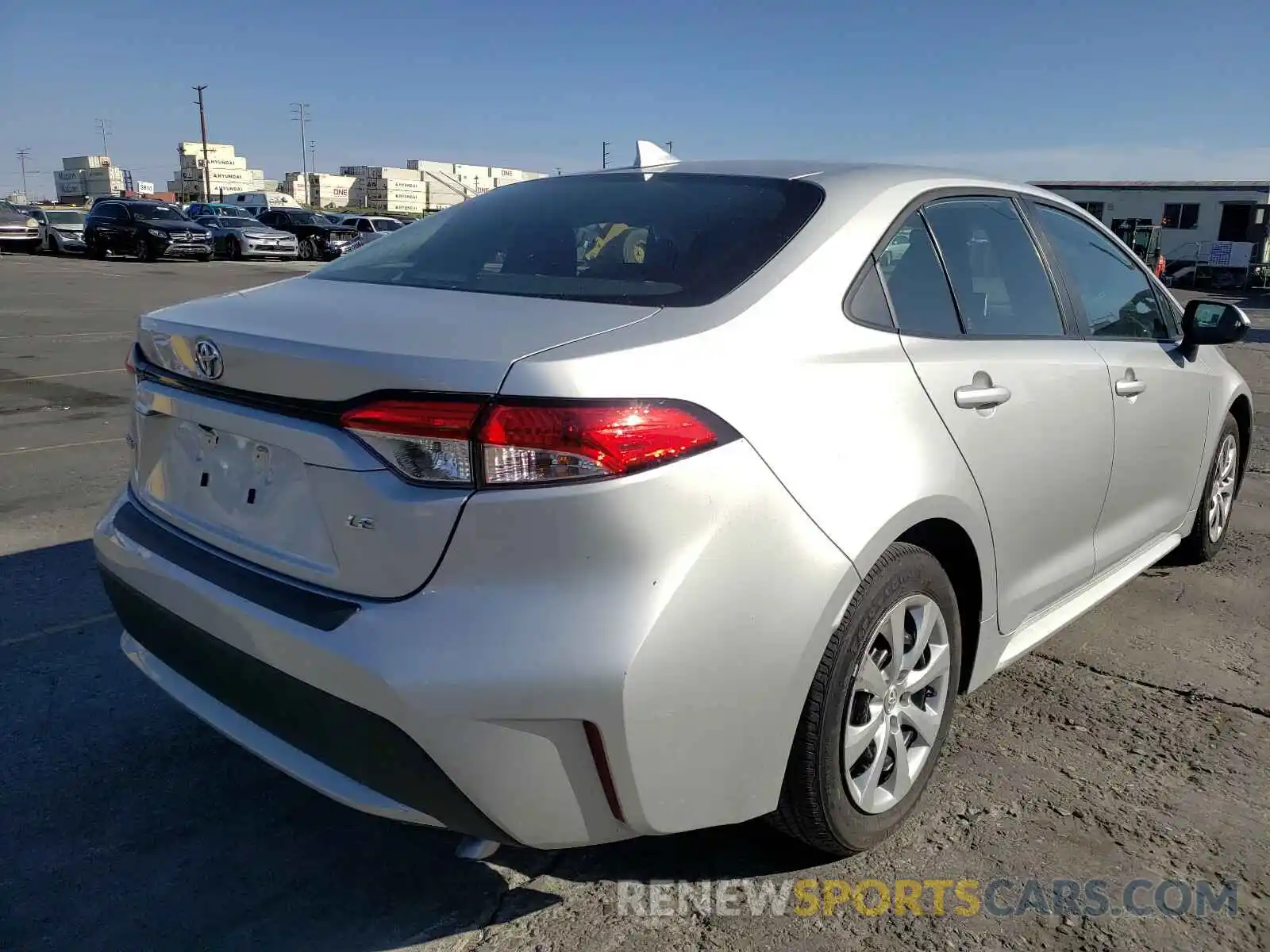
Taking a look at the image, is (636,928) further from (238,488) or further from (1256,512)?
(1256,512)

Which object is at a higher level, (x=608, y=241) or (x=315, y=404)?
(x=608, y=241)

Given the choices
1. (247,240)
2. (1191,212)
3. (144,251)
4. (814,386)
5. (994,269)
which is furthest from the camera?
(1191,212)

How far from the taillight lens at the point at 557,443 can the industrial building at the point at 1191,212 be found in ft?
151

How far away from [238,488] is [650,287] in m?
0.99

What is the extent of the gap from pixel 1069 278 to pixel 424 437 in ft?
7.98

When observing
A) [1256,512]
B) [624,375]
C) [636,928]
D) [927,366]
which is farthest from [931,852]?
[1256,512]

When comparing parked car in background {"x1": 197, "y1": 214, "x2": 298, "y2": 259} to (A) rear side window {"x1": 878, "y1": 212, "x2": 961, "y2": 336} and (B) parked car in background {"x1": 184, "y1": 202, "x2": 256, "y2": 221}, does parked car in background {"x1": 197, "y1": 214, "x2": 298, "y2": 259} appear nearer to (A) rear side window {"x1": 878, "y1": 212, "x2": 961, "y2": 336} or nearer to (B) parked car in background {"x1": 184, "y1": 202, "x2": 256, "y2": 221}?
(B) parked car in background {"x1": 184, "y1": 202, "x2": 256, "y2": 221}

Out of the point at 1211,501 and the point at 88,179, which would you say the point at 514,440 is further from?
the point at 88,179

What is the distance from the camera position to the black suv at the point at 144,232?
96.1ft

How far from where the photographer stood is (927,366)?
2529 mm

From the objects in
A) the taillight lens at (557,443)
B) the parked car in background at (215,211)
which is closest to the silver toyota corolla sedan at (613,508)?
the taillight lens at (557,443)

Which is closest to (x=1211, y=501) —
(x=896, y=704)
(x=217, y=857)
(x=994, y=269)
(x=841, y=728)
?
(x=994, y=269)

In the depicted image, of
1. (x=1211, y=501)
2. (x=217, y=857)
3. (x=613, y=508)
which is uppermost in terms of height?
(x=613, y=508)

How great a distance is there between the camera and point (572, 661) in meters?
1.83
